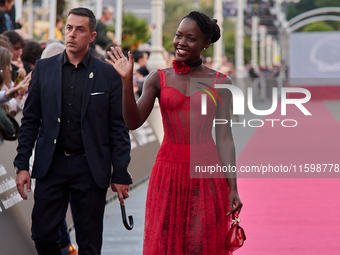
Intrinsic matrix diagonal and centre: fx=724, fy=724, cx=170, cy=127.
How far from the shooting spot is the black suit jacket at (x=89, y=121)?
4.70 meters

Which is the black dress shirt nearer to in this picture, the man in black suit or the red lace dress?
the man in black suit

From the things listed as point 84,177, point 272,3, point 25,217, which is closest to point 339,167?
point 25,217

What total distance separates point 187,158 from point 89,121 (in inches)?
31.9

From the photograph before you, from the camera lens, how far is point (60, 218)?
15.6ft

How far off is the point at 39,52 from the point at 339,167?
7.59 meters

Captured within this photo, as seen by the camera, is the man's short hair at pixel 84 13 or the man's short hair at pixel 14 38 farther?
the man's short hair at pixel 14 38

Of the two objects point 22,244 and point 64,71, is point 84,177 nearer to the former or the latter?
point 64,71

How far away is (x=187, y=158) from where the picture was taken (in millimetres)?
4254

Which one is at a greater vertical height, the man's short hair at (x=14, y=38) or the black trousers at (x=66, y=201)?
the man's short hair at (x=14, y=38)

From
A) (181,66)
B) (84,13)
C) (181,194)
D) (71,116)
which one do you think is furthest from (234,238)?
(84,13)

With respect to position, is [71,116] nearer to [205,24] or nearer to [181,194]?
[181,194]

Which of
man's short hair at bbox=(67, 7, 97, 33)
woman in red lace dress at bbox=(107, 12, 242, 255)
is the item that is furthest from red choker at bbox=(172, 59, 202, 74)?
man's short hair at bbox=(67, 7, 97, 33)

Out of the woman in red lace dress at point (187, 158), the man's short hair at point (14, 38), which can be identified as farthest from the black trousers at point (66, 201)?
the man's short hair at point (14, 38)

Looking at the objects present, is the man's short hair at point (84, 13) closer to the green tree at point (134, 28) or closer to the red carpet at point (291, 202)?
the red carpet at point (291, 202)
